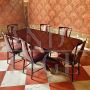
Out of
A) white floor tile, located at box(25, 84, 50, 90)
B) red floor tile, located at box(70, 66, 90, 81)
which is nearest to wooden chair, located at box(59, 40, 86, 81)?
red floor tile, located at box(70, 66, 90, 81)

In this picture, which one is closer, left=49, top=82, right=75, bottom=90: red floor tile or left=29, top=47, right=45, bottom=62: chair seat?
left=49, top=82, right=75, bottom=90: red floor tile

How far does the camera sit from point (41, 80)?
2844mm

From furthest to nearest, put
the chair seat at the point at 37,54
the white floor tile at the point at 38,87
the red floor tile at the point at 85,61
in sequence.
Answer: the red floor tile at the point at 85,61, the chair seat at the point at 37,54, the white floor tile at the point at 38,87

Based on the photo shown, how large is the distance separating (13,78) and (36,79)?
1.49 ft

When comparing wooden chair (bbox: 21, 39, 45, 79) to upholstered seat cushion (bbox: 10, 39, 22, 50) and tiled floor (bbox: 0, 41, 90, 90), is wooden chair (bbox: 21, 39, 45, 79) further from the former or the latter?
upholstered seat cushion (bbox: 10, 39, 22, 50)

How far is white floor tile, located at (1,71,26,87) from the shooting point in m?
2.74

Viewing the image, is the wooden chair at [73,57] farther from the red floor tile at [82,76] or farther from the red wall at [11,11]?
the red wall at [11,11]

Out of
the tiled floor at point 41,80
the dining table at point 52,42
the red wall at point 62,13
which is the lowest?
the tiled floor at point 41,80

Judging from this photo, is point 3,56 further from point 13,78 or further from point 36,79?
point 36,79

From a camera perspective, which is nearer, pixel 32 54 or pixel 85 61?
pixel 32 54

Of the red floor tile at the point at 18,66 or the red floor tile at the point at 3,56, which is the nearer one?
the red floor tile at the point at 18,66

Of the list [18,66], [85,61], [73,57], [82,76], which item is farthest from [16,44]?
[85,61]

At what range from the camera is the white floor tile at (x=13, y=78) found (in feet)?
8.99

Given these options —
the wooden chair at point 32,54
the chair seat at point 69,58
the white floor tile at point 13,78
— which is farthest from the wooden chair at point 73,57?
the white floor tile at point 13,78
